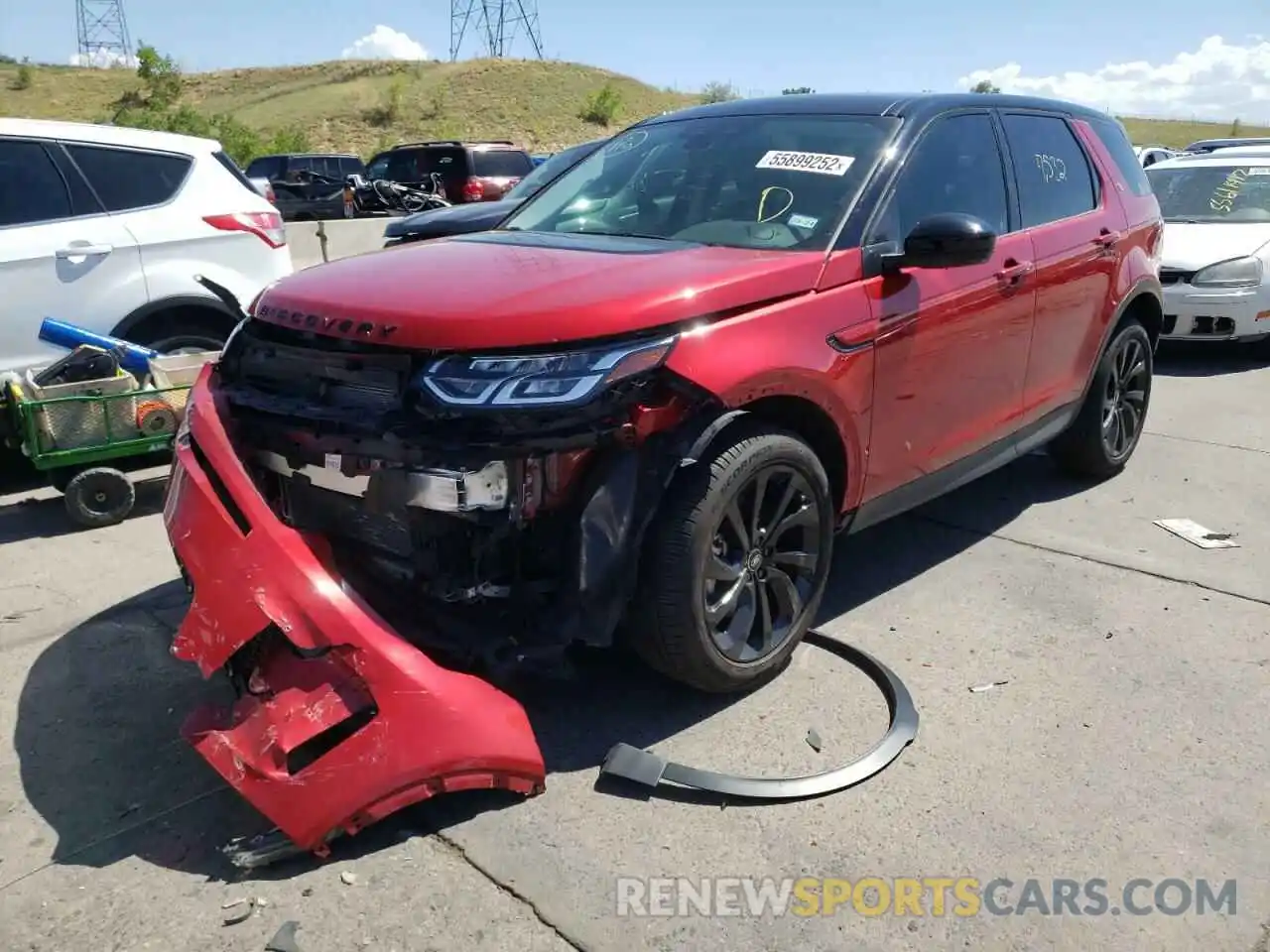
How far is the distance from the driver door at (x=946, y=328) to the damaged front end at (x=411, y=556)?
98cm

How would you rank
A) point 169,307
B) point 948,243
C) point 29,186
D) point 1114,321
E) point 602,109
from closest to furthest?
1. point 948,243
2. point 1114,321
3. point 29,186
4. point 169,307
5. point 602,109

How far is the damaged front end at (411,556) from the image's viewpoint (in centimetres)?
267

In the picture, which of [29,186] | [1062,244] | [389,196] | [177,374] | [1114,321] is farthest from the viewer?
[389,196]

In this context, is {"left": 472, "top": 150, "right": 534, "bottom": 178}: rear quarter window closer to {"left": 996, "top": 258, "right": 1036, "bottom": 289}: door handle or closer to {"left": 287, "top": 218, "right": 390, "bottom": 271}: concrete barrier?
{"left": 287, "top": 218, "right": 390, "bottom": 271}: concrete barrier

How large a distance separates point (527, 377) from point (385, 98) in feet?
204

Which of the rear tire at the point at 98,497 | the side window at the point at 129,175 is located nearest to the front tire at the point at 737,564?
the rear tire at the point at 98,497

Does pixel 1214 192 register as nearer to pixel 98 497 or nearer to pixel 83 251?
pixel 83 251

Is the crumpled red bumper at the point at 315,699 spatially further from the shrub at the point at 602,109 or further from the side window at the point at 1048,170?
the shrub at the point at 602,109

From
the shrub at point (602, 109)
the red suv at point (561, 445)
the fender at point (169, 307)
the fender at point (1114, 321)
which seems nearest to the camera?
the red suv at point (561, 445)

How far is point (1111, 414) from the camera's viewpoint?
5574 millimetres

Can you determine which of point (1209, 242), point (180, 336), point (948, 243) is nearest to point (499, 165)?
point (1209, 242)

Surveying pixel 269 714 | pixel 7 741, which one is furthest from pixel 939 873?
pixel 7 741

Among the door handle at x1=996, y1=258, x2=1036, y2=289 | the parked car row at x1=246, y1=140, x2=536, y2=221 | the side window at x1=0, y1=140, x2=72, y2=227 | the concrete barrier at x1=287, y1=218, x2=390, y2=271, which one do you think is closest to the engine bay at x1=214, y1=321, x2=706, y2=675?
the door handle at x1=996, y1=258, x2=1036, y2=289

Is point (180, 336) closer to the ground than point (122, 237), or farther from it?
closer to the ground
